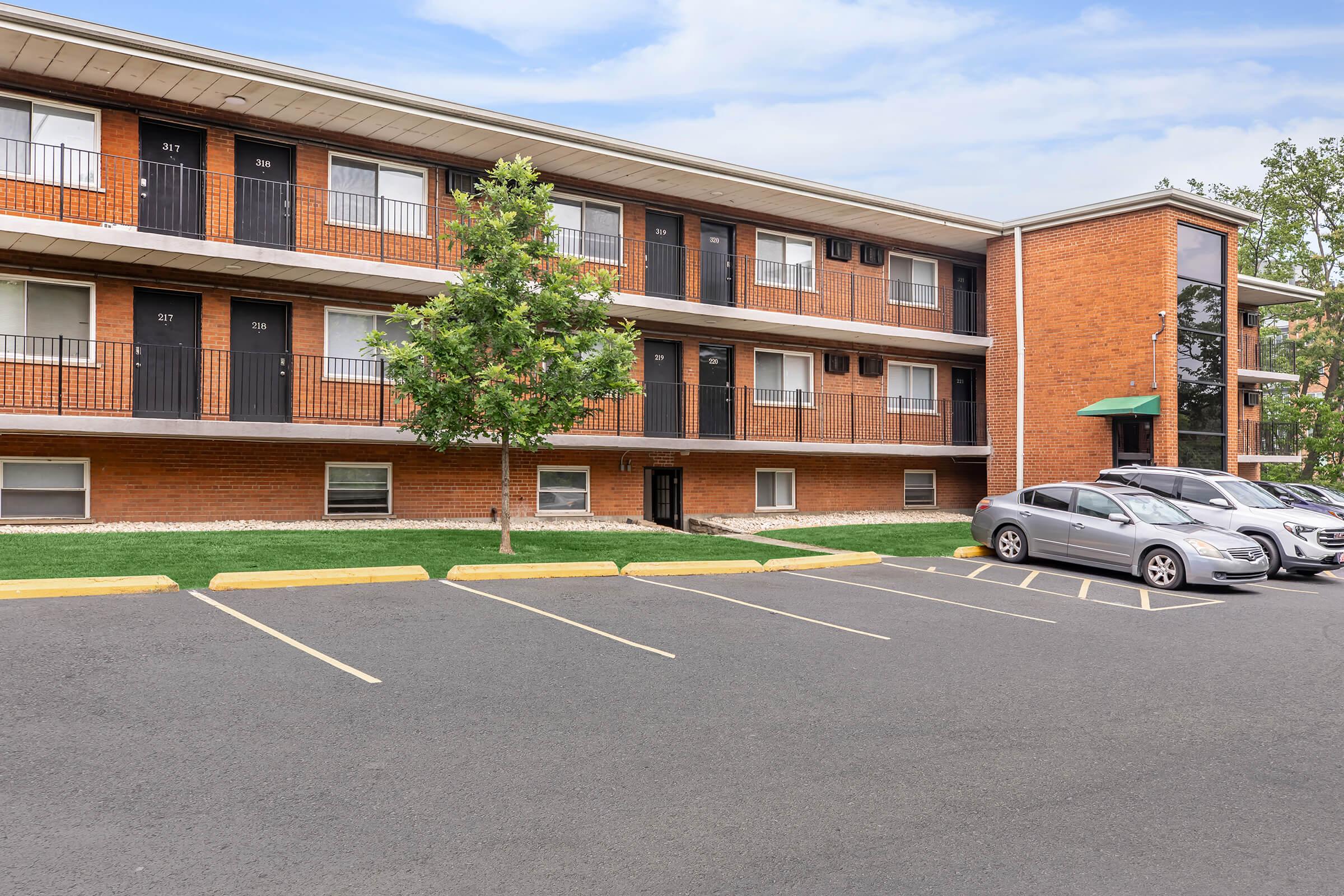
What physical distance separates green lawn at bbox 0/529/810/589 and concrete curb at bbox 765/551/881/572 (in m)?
0.61

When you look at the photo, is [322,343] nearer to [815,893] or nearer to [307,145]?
[307,145]

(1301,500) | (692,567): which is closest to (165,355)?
(692,567)

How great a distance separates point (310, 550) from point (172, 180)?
7.75m

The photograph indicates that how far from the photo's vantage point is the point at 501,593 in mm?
10938

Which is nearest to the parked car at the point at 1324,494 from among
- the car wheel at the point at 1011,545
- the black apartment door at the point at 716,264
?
the car wheel at the point at 1011,545

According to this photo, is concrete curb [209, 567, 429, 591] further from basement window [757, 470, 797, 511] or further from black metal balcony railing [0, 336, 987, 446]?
basement window [757, 470, 797, 511]

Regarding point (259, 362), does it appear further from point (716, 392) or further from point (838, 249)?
point (838, 249)

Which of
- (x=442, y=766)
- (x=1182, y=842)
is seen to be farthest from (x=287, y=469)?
(x=1182, y=842)

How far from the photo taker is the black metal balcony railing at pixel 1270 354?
2878cm

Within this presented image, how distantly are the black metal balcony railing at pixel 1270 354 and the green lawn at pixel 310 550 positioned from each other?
2015 centimetres

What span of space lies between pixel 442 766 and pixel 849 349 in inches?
803

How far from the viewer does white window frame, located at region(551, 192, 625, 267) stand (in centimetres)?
2030

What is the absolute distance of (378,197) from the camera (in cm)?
1781

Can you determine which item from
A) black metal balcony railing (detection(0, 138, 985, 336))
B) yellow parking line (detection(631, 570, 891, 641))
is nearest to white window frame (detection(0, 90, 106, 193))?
black metal balcony railing (detection(0, 138, 985, 336))
